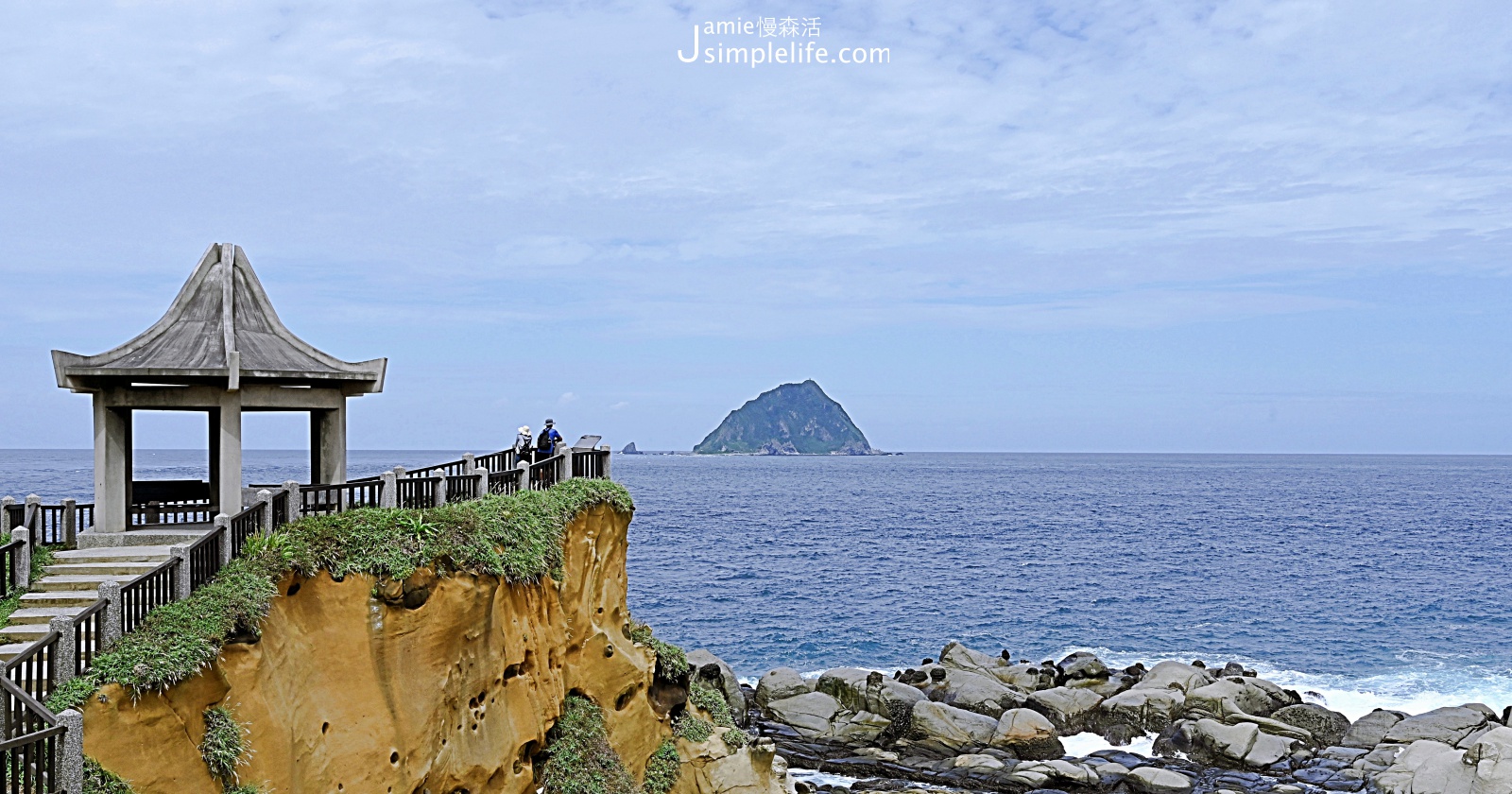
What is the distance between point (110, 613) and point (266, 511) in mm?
3264

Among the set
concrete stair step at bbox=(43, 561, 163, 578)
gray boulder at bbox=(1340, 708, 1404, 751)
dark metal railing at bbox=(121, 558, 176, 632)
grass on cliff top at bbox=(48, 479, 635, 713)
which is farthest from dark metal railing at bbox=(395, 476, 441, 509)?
gray boulder at bbox=(1340, 708, 1404, 751)

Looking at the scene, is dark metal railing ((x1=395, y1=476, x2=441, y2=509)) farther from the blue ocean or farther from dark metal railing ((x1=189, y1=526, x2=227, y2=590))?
the blue ocean

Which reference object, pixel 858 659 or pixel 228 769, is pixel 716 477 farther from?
pixel 228 769

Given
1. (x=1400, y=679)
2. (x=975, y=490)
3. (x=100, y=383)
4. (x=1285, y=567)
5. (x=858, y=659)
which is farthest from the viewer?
(x=975, y=490)

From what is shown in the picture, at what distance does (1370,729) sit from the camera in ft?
102

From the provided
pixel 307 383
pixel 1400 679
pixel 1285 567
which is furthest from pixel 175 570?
pixel 1285 567

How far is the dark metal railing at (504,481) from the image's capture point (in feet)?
62.8

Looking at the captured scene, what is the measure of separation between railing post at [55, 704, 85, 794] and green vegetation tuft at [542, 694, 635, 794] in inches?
348

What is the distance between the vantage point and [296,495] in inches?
633

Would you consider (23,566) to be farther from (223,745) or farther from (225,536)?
(223,745)

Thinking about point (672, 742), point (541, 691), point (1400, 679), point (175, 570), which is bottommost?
point (1400, 679)

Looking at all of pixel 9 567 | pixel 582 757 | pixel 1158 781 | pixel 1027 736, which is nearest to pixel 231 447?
pixel 9 567

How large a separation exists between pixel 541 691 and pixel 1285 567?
5927cm

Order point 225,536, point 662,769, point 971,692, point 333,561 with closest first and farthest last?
point 225,536 < point 333,561 < point 662,769 < point 971,692
